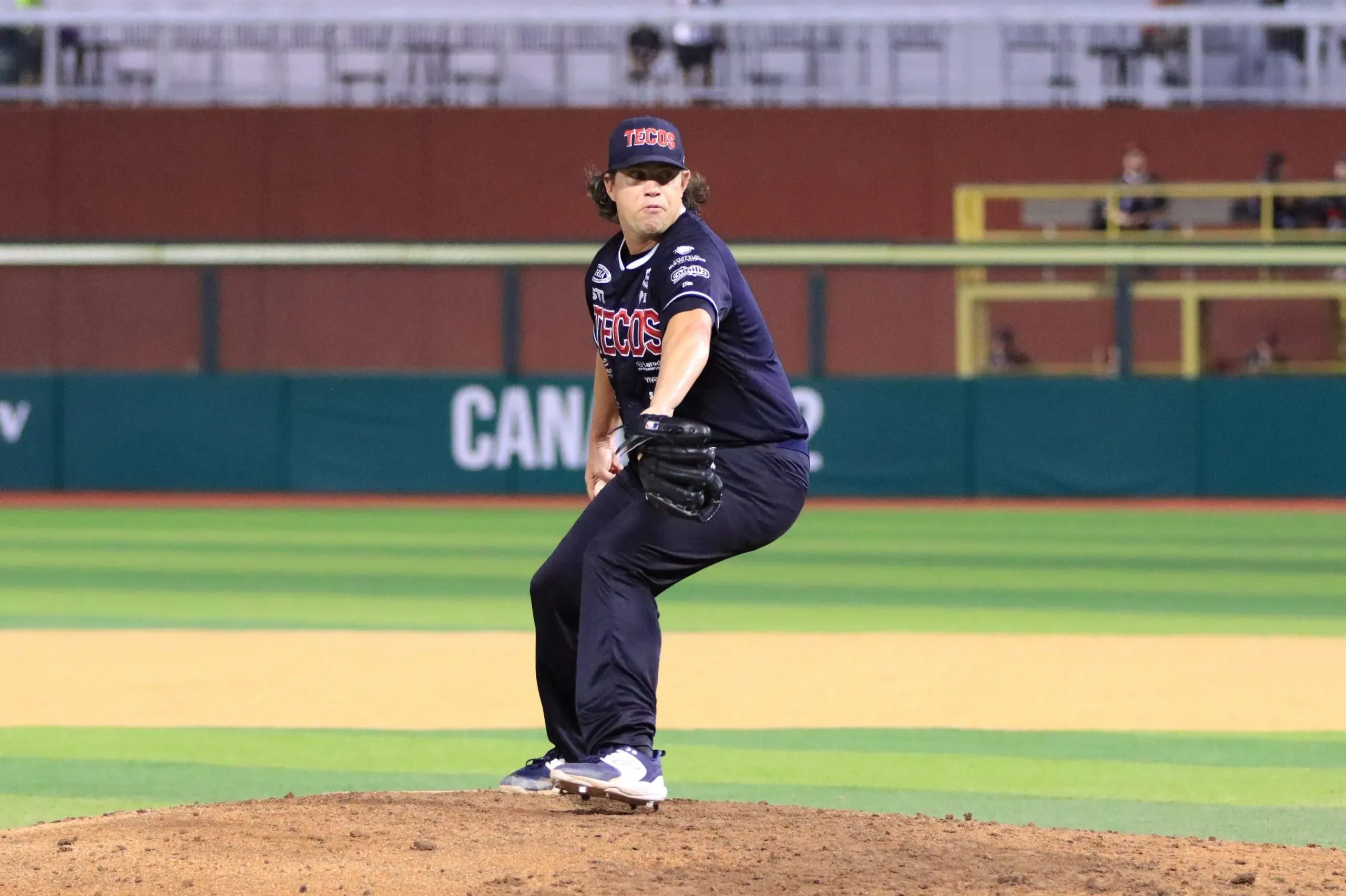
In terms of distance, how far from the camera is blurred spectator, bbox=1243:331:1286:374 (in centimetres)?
2373

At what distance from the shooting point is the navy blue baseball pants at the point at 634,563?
5.23m

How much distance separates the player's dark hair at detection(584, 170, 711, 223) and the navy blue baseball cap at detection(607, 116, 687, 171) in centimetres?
21

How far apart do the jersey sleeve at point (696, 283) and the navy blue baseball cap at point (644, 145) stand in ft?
0.80

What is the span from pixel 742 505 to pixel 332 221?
23.9 meters

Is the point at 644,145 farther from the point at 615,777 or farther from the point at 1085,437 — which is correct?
the point at 1085,437

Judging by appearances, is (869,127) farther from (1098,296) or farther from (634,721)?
(634,721)

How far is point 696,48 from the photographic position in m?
27.0

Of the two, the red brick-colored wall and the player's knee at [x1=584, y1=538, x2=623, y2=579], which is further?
the red brick-colored wall

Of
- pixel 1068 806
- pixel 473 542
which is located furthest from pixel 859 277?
pixel 1068 806

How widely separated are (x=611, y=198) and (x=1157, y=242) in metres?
16.6

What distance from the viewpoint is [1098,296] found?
21.7 meters

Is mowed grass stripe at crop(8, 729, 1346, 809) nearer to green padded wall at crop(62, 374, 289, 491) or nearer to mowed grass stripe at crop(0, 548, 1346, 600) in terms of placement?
mowed grass stripe at crop(0, 548, 1346, 600)

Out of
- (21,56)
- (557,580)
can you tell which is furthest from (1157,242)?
(557,580)

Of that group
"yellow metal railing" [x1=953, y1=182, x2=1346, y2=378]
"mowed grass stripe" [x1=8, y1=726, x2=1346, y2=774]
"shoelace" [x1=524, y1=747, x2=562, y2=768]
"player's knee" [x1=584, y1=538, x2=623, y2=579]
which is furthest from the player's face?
"yellow metal railing" [x1=953, y1=182, x2=1346, y2=378]
